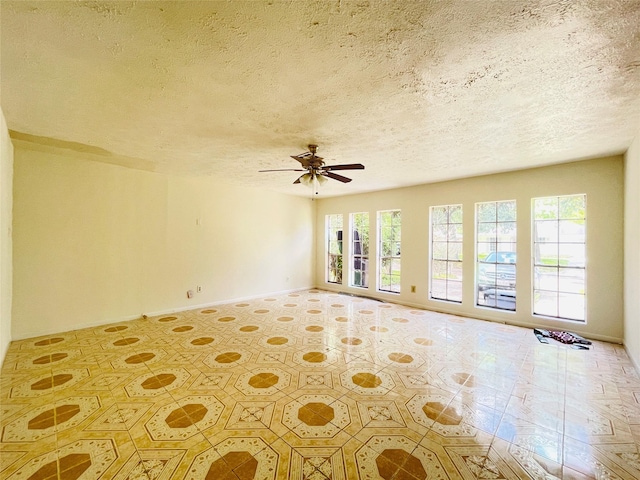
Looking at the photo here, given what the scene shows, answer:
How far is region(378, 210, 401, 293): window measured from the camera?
625 centimetres

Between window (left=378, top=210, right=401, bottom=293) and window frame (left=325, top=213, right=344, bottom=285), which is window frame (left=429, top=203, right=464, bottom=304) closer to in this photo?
window (left=378, top=210, right=401, bottom=293)

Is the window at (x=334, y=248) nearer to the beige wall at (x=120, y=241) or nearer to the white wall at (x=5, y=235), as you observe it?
the beige wall at (x=120, y=241)

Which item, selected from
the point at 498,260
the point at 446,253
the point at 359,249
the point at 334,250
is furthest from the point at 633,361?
the point at 334,250

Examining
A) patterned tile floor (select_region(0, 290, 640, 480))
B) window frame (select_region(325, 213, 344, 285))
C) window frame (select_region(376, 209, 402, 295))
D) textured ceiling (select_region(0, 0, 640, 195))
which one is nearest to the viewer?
textured ceiling (select_region(0, 0, 640, 195))

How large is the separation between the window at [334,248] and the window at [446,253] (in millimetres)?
2621

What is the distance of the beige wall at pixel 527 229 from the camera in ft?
12.4

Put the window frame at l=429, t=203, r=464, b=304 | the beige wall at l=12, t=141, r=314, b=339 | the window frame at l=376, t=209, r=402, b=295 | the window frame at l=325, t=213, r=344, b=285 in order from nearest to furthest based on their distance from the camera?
1. the beige wall at l=12, t=141, r=314, b=339
2. the window frame at l=429, t=203, r=464, b=304
3. the window frame at l=376, t=209, r=402, b=295
4. the window frame at l=325, t=213, r=344, b=285

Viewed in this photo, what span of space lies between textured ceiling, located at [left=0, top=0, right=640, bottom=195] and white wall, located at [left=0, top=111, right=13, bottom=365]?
0.96ft

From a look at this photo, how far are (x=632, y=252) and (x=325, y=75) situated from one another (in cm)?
421

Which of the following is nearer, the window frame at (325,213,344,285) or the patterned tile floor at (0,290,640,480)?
the patterned tile floor at (0,290,640,480)

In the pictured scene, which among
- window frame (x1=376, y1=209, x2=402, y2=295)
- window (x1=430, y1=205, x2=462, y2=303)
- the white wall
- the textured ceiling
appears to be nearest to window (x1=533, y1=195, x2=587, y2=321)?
the textured ceiling

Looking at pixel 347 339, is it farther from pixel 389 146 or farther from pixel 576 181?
pixel 576 181

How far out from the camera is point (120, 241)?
174 inches

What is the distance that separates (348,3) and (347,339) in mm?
3549
